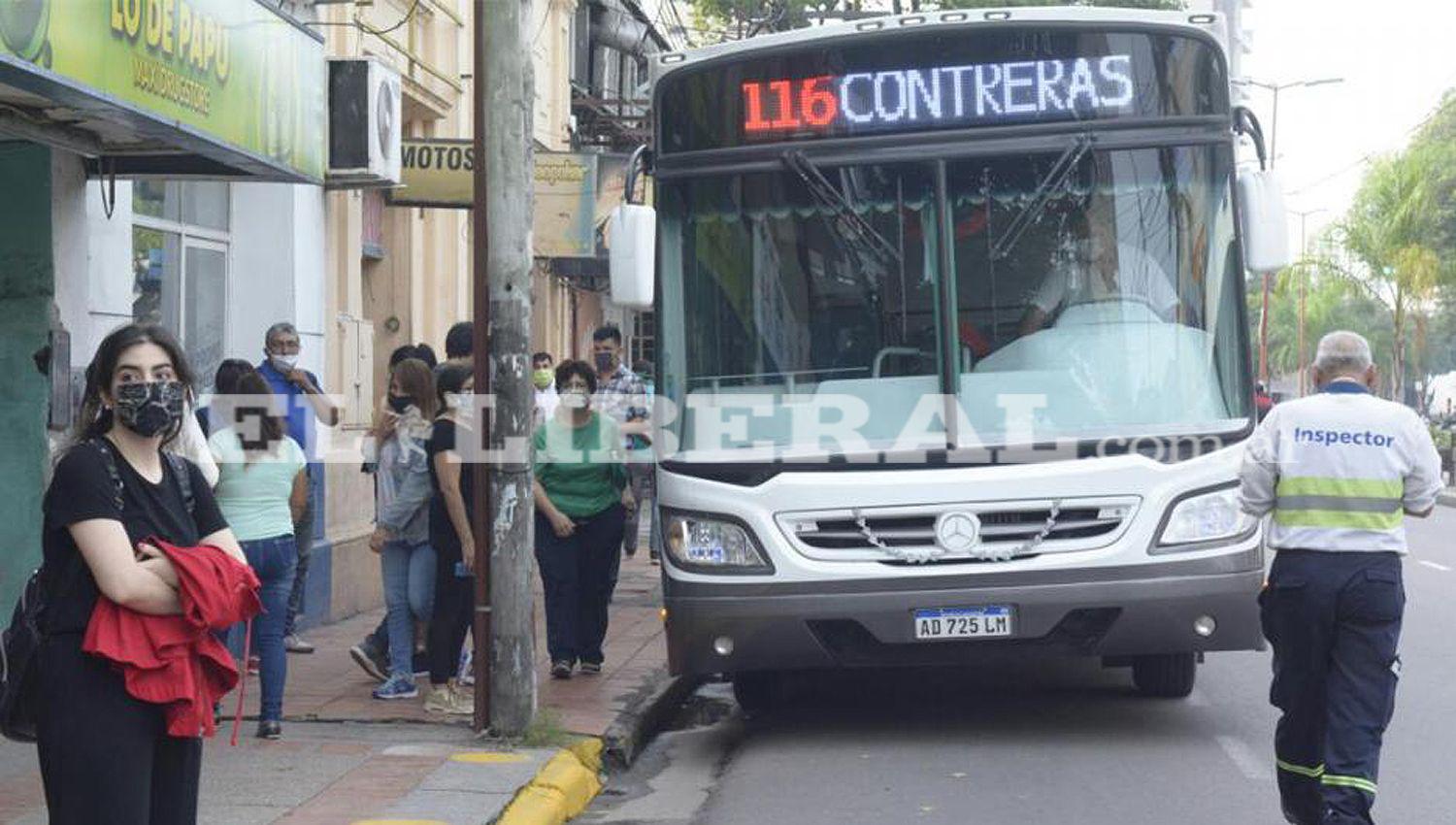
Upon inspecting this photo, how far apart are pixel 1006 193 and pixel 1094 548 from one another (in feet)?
5.36

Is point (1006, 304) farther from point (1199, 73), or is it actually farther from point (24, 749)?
point (24, 749)

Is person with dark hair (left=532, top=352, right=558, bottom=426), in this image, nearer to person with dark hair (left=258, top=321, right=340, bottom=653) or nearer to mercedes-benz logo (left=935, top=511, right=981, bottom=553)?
person with dark hair (left=258, top=321, right=340, bottom=653)

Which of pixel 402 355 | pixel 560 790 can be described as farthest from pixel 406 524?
pixel 560 790

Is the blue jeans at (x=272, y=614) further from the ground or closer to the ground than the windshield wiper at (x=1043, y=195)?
closer to the ground

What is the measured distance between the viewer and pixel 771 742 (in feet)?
31.6

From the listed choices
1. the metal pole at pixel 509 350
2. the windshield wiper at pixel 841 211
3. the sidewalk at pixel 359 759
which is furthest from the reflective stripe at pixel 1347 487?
the metal pole at pixel 509 350

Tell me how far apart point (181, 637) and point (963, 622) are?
465 cm

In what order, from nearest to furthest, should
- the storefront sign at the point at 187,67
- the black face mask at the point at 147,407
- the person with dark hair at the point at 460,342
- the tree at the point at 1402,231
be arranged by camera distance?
1. the black face mask at the point at 147,407
2. the storefront sign at the point at 187,67
3. the person with dark hair at the point at 460,342
4. the tree at the point at 1402,231

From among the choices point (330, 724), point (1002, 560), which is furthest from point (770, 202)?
point (330, 724)

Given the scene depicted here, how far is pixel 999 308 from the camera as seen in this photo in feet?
29.7

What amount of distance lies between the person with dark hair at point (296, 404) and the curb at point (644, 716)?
214cm

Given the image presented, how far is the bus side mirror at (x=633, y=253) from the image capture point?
360 inches

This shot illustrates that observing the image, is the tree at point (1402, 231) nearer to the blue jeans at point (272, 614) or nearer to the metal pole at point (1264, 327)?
the metal pole at point (1264, 327)

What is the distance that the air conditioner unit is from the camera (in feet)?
41.9
